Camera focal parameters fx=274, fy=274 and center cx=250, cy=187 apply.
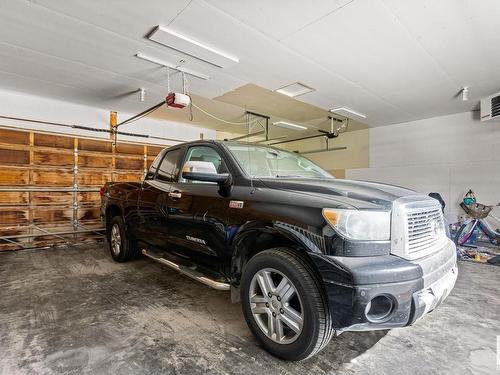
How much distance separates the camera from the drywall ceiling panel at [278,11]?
277 cm

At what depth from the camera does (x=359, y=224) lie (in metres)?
1.65

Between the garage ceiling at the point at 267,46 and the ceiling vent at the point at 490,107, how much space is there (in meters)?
0.37

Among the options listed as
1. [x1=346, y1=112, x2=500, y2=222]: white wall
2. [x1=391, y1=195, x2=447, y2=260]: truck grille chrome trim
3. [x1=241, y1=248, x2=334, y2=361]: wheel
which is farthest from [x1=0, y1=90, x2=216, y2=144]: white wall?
[x1=391, y1=195, x2=447, y2=260]: truck grille chrome trim

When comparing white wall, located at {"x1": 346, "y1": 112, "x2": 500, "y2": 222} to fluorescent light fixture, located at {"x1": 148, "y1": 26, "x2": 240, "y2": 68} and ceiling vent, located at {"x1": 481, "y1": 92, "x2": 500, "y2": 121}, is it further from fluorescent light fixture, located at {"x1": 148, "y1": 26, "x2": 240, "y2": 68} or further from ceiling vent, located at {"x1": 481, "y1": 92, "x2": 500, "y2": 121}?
fluorescent light fixture, located at {"x1": 148, "y1": 26, "x2": 240, "y2": 68}

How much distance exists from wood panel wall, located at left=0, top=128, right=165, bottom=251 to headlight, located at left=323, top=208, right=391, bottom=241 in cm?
614

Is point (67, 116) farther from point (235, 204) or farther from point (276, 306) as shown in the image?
point (276, 306)

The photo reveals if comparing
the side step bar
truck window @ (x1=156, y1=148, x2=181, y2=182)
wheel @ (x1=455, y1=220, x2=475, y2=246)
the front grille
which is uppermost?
truck window @ (x1=156, y1=148, x2=181, y2=182)

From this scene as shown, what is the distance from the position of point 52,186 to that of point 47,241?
119 cm

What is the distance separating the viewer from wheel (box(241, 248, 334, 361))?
164 centimetres

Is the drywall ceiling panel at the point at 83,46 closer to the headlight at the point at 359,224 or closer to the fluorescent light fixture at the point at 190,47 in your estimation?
the fluorescent light fixture at the point at 190,47

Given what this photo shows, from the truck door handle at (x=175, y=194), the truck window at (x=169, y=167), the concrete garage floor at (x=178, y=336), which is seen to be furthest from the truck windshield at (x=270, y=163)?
the concrete garage floor at (x=178, y=336)

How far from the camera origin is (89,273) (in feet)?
12.4

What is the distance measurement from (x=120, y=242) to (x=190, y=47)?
9.73 feet

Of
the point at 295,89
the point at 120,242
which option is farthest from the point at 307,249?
the point at 295,89
